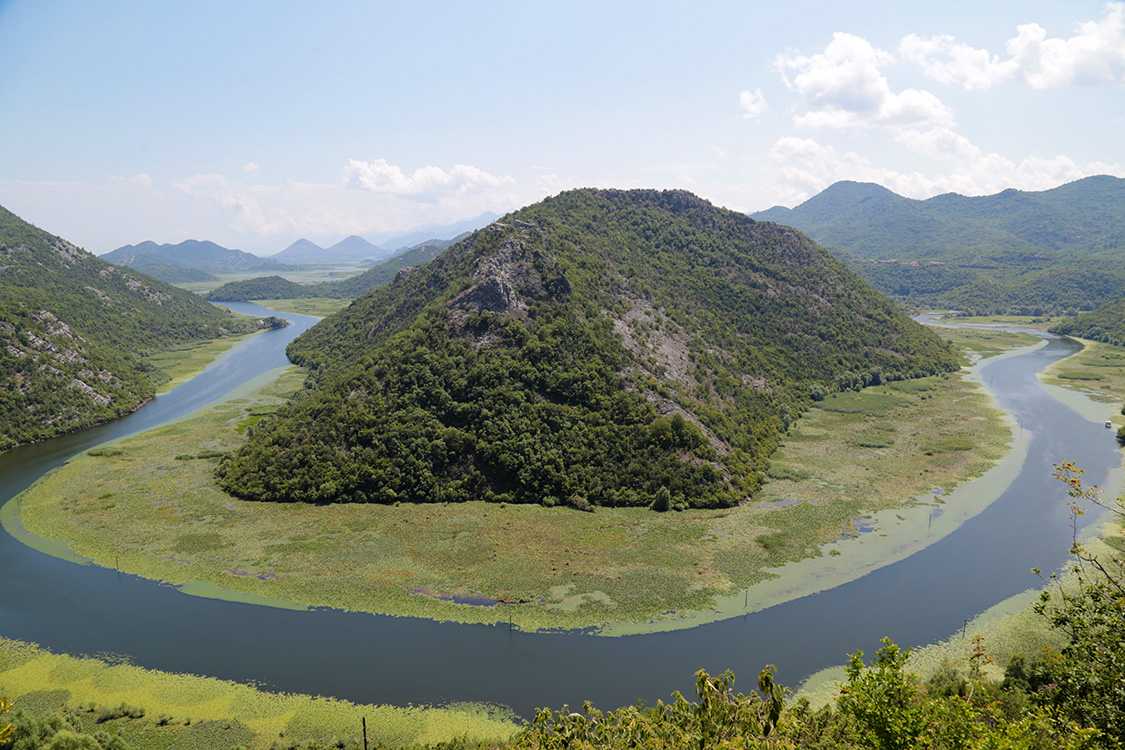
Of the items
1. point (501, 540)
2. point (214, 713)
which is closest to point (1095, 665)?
point (501, 540)

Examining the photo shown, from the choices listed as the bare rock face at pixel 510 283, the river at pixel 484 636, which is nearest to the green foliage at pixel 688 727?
the river at pixel 484 636

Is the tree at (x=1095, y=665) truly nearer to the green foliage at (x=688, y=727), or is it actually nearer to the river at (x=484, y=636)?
→ the green foliage at (x=688, y=727)

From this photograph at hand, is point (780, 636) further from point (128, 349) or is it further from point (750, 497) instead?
point (128, 349)

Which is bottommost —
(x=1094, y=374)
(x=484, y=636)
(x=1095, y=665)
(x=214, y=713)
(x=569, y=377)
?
(x=214, y=713)

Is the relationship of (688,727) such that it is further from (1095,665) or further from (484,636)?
(484,636)

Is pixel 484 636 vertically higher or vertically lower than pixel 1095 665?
lower

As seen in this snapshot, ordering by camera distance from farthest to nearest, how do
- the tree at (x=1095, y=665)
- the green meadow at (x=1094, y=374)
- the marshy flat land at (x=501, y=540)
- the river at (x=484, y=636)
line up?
the green meadow at (x=1094, y=374)
the marshy flat land at (x=501, y=540)
the river at (x=484, y=636)
the tree at (x=1095, y=665)
